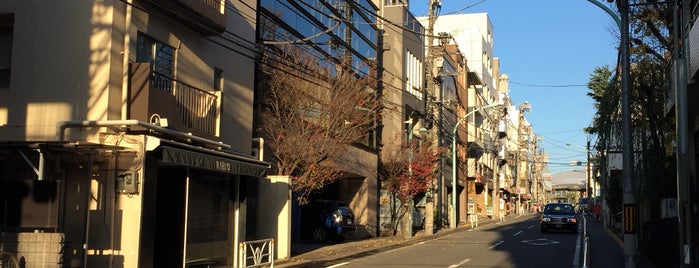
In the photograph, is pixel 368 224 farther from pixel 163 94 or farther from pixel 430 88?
pixel 163 94

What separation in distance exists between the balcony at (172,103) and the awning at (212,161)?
108cm

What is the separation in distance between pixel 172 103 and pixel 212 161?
1671 mm

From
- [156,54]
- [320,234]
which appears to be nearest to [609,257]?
[320,234]

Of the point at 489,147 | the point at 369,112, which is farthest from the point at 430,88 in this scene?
the point at 489,147

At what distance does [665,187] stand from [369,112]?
380 inches

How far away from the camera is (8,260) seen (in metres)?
11.0

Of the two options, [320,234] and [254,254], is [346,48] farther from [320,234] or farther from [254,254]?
[254,254]

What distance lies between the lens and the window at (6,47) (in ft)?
45.8

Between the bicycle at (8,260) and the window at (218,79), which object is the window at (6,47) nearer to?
the bicycle at (8,260)

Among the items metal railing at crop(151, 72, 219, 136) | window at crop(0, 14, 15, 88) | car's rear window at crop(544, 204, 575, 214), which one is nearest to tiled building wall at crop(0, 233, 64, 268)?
metal railing at crop(151, 72, 219, 136)

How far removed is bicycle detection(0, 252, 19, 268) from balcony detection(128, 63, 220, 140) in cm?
364

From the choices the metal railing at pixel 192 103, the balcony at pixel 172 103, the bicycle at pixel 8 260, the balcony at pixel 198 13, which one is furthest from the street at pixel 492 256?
the bicycle at pixel 8 260

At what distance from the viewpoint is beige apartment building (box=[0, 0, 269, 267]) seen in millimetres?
11992

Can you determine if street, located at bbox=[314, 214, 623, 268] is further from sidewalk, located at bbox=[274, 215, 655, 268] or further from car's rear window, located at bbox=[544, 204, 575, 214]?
car's rear window, located at bbox=[544, 204, 575, 214]
